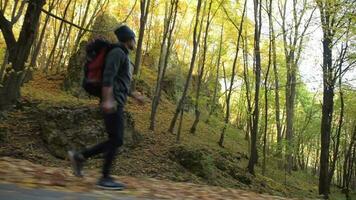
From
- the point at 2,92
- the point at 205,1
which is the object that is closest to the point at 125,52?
the point at 2,92

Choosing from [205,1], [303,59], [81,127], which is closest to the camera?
[81,127]

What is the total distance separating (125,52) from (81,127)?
882 centimetres

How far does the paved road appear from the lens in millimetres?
3980

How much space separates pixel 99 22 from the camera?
1149 inches

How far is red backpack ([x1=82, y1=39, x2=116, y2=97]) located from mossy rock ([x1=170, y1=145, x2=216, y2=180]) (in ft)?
35.5

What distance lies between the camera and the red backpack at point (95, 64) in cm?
491

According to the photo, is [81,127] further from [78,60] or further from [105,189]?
[78,60]

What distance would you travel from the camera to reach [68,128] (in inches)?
518

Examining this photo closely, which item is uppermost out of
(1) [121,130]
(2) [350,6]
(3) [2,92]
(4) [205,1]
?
→ (4) [205,1]

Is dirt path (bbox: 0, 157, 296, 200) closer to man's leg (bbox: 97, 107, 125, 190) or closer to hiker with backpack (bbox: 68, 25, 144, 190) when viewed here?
man's leg (bbox: 97, 107, 125, 190)

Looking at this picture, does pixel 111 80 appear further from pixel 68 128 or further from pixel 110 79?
pixel 68 128

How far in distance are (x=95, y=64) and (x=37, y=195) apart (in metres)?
1.54

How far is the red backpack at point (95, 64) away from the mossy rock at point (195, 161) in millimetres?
10815

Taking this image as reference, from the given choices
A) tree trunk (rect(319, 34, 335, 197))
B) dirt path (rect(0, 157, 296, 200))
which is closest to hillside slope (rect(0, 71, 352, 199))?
tree trunk (rect(319, 34, 335, 197))
